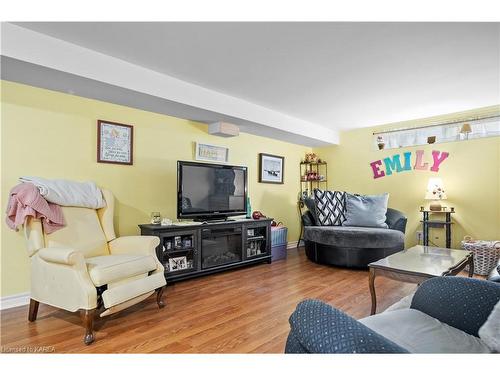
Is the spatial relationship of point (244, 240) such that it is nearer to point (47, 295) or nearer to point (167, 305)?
point (167, 305)

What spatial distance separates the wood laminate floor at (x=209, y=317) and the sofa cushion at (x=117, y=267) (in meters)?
0.35

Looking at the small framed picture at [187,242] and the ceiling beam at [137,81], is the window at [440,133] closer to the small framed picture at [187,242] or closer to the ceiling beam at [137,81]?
the ceiling beam at [137,81]

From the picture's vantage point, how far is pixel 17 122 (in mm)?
2498

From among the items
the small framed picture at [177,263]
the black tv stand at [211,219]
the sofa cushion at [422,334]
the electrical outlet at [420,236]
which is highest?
the black tv stand at [211,219]

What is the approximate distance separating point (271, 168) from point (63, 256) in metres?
3.41

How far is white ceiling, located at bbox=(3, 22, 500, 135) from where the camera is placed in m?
2.10

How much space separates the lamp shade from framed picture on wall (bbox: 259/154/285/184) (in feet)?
7.06

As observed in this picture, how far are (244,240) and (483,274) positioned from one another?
2754mm

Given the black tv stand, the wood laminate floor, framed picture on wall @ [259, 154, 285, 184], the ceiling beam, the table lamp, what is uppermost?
the ceiling beam

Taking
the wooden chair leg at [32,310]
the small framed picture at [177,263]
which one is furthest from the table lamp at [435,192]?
the wooden chair leg at [32,310]

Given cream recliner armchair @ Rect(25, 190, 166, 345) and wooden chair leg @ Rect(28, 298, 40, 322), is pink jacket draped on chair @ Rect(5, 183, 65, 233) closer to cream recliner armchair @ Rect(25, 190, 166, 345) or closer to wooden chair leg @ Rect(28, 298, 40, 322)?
cream recliner armchair @ Rect(25, 190, 166, 345)

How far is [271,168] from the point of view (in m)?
4.82

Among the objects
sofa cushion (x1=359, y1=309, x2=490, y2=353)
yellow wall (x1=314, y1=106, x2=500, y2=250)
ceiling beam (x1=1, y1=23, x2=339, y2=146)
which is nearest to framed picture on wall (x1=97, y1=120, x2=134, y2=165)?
ceiling beam (x1=1, y1=23, x2=339, y2=146)

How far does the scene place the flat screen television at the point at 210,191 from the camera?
3.29 metres
